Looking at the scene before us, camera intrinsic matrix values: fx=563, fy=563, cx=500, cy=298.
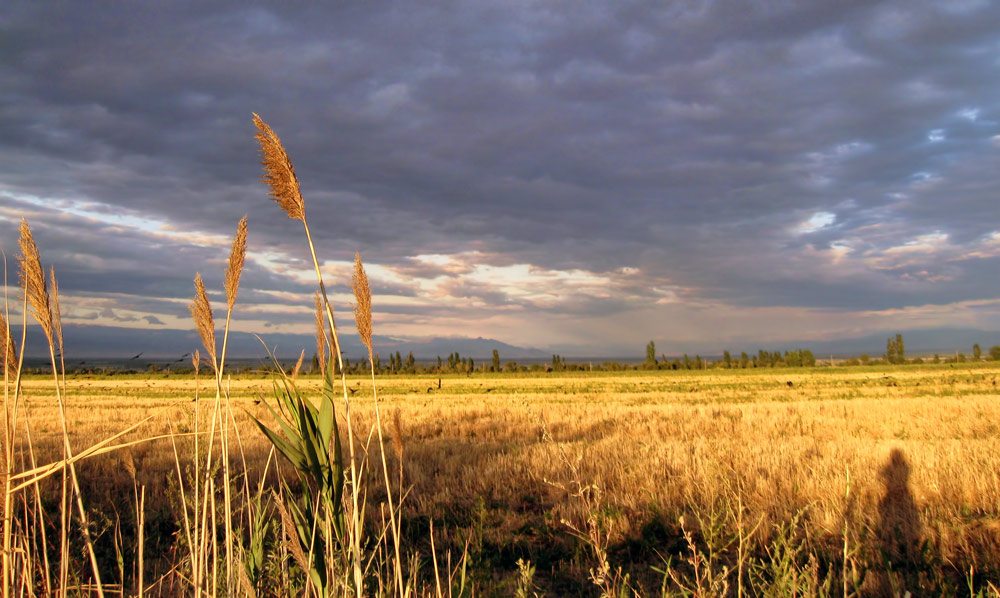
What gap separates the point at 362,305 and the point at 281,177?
1.65ft

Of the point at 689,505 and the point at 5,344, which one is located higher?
the point at 5,344

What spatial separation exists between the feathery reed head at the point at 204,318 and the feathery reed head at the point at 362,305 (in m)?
0.77

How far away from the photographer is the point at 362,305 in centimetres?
199

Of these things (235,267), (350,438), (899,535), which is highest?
(235,267)

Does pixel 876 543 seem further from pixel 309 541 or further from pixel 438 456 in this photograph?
pixel 438 456

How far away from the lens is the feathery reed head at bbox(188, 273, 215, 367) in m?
2.35

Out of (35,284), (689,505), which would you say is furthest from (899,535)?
(35,284)

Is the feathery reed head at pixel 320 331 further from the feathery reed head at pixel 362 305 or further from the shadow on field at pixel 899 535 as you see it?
the shadow on field at pixel 899 535

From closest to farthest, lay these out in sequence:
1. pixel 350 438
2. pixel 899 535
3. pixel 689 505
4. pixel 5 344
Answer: pixel 350 438 → pixel 5 344 → pixel 899 535 → pixel 689 505

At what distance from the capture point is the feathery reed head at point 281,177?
177 cm

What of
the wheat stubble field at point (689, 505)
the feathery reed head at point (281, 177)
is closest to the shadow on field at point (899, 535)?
the wheat stubble field at point (689, 505)

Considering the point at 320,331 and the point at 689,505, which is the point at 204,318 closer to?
the point at 320,331

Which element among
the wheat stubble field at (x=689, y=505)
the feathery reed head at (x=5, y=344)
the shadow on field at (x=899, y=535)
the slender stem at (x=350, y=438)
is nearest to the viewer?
the slender stem at (x=350, y=438)

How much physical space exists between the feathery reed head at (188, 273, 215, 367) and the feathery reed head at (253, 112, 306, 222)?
826mm
